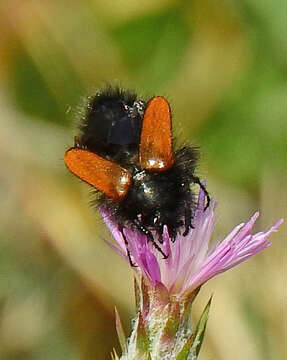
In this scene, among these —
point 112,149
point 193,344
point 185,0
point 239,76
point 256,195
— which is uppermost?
point 185,0

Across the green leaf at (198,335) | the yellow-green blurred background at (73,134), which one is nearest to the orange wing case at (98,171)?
the green leaf at (198,335)

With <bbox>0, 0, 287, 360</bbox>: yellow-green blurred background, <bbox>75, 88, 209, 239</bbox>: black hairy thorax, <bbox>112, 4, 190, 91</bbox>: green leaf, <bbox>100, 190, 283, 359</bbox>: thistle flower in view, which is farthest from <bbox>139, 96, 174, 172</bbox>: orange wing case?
<bbox>112, 4, 190, 91</bbox>: green leaf

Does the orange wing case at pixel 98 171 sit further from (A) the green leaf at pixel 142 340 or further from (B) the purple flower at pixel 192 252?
(A) the green leaf at pixel 142 340

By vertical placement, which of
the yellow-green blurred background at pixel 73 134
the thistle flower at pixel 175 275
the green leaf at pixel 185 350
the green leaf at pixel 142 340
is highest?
the yellow-green blurred background at pixel 73 134

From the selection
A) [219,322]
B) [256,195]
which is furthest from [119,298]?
[256,195]

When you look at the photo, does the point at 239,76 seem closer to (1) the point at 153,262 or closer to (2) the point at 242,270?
(2) the point at 242,270
